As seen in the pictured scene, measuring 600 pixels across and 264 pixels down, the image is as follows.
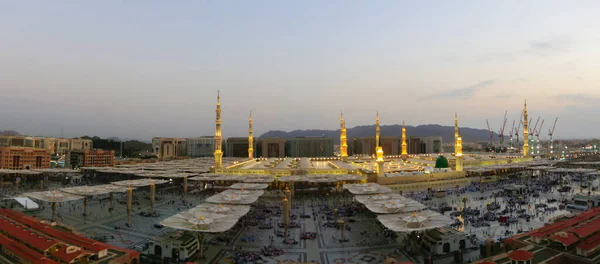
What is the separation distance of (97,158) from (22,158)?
10.8m

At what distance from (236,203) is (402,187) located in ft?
65.4

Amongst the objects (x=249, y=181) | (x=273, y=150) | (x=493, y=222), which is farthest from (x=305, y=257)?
(x=273, y=150)

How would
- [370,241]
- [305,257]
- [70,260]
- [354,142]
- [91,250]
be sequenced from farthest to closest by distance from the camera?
1. [354,142]
2. [370,241]
3. [305,257]
4. [91,250]
5. [70,260]

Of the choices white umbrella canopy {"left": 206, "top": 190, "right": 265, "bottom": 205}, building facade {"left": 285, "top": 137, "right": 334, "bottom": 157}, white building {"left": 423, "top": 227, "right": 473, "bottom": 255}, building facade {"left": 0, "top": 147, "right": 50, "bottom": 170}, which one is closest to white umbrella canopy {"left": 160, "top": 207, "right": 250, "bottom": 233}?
white umbrella canopy {"left": 206, "top": 190, "right": 265, "bottom": 205}

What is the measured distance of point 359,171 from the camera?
39.5 metres

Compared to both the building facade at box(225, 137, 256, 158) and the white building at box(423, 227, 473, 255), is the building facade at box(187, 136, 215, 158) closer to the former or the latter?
the building facade at box(225, 137, 256, 158)

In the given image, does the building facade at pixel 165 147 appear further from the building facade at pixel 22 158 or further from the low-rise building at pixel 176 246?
the low-rise building at pixel 176 246

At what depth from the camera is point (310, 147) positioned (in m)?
108

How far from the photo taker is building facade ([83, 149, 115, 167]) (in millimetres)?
59906

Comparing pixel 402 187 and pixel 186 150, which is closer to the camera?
pixel 402 187

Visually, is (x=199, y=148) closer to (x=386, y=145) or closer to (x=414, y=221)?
(x=386, y=145)

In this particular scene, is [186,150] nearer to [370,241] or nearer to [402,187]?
[402,187]

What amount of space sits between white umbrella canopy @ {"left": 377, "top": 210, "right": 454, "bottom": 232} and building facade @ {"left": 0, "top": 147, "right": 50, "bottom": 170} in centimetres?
5670

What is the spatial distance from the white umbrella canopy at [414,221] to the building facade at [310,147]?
87.5 meters
